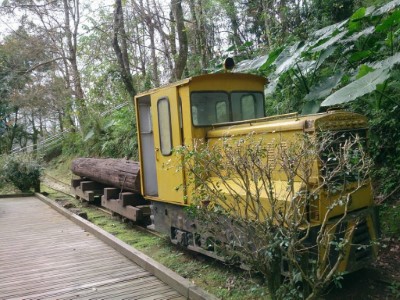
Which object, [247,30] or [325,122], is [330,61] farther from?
[247,30]

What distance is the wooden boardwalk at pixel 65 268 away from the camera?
4.62 m

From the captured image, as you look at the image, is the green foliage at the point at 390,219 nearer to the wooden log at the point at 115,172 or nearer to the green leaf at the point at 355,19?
the green leaf at the point at 355,19

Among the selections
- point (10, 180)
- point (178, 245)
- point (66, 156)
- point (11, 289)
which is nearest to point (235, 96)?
point (178, 245)

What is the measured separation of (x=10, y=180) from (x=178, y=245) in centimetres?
952

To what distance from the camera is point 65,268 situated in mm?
5531

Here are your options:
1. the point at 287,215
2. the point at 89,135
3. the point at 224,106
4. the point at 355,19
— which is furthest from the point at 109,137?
the point at 287,215

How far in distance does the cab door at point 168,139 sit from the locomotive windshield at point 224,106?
0.27 metres

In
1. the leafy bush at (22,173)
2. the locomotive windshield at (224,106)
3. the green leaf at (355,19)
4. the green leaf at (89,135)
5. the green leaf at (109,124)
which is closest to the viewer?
the locomotive windshield at (224,106)

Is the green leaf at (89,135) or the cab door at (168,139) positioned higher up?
the green leaf at (89,135)

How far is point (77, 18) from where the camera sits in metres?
21.2

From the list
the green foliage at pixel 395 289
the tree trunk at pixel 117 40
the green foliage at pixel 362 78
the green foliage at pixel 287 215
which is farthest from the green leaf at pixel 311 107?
the tree trunk at pixel 117 40

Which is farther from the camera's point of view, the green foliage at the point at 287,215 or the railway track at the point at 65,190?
the railway track at the point at 65,190

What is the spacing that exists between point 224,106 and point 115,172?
4.04 meters

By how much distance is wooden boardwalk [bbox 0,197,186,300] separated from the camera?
4617mm
